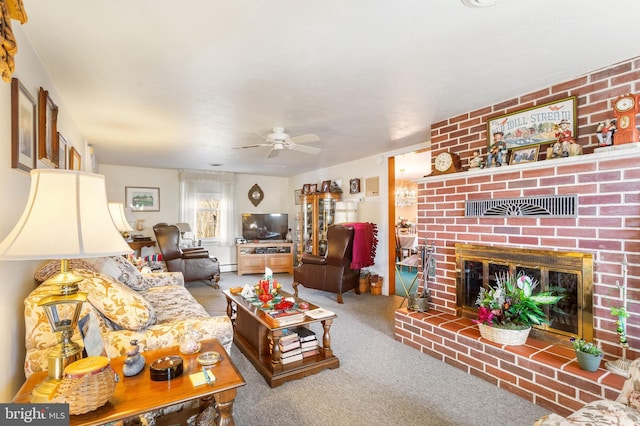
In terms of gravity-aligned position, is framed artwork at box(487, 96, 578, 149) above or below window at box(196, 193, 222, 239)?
above

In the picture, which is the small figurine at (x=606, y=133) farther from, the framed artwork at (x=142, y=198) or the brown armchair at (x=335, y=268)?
the framed artwork at (x=142, y=198)

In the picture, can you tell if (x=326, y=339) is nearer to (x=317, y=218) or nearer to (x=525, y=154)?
(x=525, y=154)

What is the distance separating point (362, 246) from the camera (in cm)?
462

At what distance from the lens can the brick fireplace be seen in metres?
1.98

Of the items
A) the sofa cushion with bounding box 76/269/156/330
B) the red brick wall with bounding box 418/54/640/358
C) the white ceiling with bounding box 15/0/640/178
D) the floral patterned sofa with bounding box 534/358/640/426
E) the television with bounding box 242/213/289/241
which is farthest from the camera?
the television with bounding box 242/213/289/241

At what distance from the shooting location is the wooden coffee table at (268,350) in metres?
2.33

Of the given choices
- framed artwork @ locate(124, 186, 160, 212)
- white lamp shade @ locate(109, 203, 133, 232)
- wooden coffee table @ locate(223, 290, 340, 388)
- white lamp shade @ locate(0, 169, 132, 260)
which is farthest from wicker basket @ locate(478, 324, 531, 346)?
framed artwork @ locate(124, 186, 160, 212)

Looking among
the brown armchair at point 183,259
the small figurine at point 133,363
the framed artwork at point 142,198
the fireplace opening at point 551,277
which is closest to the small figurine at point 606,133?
the fireplace opening at point 551,277

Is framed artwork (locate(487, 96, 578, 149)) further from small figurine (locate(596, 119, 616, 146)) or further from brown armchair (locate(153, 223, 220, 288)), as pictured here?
brown armchair (locate(153, 223, 220, 288))

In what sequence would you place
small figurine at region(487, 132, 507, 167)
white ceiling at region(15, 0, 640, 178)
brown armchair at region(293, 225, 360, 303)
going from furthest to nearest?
1. brown armchair at region(293, 225, 360, 303)
2. small figurine at region(487, 132, 507, 167)
3. white ceiling at region(15, 0, 640, 178)

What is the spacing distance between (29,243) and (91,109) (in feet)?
8.35

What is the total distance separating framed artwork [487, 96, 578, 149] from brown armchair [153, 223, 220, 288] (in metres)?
4.60

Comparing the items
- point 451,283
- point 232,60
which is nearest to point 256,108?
point 232,60

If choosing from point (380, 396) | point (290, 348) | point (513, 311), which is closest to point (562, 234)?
point (513, 311)
